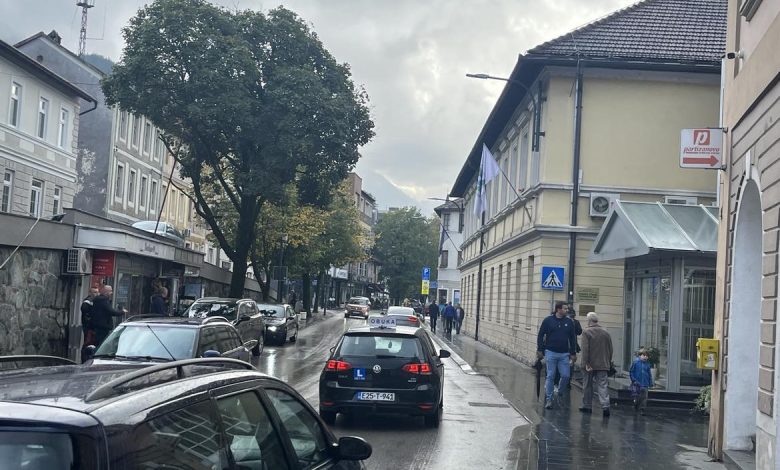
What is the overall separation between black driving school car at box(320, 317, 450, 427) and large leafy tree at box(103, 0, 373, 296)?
65.3 feet

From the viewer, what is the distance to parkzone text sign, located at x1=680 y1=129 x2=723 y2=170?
1162 centimetres

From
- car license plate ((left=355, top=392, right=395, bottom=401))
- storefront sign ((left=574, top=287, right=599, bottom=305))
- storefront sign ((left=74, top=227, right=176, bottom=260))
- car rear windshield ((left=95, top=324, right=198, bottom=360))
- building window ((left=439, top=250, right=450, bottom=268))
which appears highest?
building window ((left=439, top=250, right=450, bottom=268))

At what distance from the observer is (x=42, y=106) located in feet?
103

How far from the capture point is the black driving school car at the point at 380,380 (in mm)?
12281

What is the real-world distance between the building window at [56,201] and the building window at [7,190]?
3140mm

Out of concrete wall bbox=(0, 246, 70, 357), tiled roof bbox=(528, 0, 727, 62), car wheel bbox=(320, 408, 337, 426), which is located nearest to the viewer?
car wheel bbox=(320, 408, 337, 426)

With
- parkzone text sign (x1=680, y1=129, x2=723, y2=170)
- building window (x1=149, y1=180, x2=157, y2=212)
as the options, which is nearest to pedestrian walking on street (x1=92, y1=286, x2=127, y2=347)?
parkzone text sign (x1=680, y1=129, x2=723, y2=170)

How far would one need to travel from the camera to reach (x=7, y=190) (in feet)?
97.3

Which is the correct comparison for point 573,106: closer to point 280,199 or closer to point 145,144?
point 280,199

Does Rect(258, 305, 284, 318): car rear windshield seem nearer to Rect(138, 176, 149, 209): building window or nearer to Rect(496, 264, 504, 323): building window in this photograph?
Rect(496, 264, 504, 323): building window

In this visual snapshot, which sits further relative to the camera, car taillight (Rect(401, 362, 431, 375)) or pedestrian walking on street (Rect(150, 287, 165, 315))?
pedestrian walking on street (Rect(150, 287, 165, 315))

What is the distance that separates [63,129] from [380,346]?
2483 centimetres

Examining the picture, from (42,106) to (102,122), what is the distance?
9720 mm


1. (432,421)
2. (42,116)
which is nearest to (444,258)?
(42,116)
